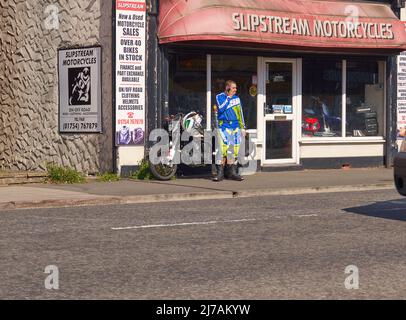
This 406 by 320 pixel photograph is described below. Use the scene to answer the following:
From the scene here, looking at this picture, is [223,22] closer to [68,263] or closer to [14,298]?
[68,263]

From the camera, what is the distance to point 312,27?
789 inches

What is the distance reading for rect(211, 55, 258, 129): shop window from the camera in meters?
19.6

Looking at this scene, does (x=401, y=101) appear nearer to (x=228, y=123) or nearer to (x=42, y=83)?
(x=228, y=123)

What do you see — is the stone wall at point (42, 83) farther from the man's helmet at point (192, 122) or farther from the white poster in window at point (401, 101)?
the white poster in window at point (401, 101)

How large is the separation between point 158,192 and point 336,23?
7.24 metres

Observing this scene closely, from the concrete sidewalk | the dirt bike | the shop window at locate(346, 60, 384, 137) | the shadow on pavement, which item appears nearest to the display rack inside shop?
the shop window at locate(346, 60, 384, 137)

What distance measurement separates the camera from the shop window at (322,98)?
21.1 metres

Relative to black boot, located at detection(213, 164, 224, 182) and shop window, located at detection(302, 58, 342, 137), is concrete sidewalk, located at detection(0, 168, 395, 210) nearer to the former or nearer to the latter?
black boot, located at detection(213, 164, 224, 182)

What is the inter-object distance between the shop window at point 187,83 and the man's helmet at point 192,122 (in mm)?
867

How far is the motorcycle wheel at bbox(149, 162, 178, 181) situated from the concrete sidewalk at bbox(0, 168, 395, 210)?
0.19 metres

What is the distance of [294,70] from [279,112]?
41.1 inches

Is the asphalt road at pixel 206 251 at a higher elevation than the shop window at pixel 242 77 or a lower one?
lower

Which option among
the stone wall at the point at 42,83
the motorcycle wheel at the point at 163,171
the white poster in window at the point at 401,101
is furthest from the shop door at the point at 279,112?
the stone wall at the point at 42,83

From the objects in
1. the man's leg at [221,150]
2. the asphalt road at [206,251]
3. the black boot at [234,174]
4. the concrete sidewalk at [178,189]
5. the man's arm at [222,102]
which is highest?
the man's arm at [222,102]
